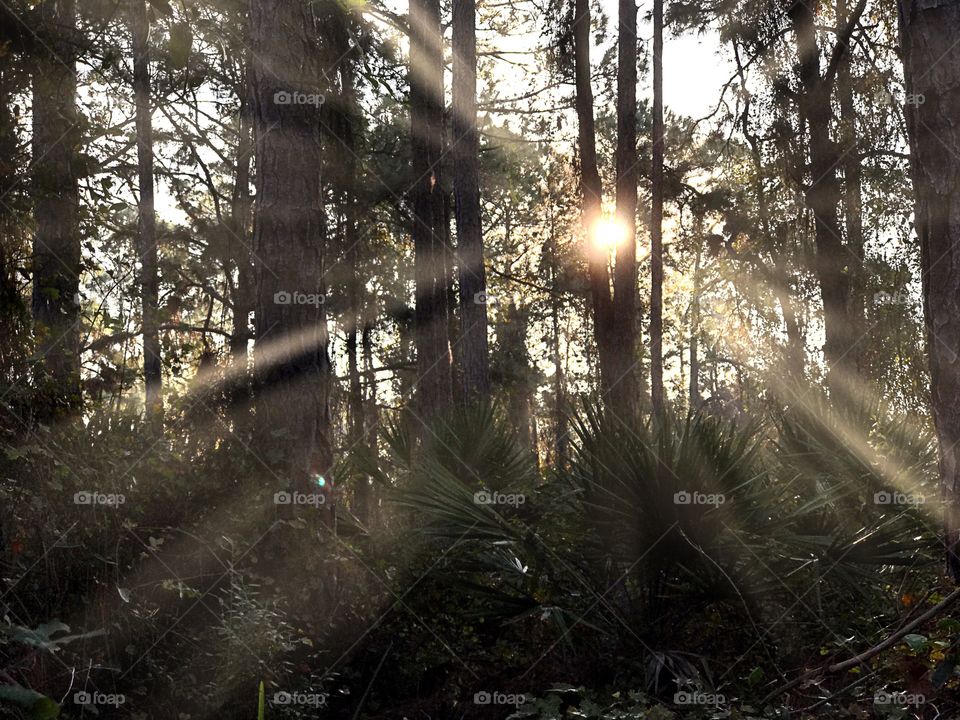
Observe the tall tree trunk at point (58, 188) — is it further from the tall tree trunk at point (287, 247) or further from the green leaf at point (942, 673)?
the green leaf at point (942, 673)

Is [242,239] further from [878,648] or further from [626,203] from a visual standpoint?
[878,648]

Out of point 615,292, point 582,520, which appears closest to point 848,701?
point 582,520

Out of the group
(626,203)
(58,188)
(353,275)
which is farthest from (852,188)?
(58,188)

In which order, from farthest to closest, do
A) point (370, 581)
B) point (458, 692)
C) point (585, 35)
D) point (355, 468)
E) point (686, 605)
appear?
point (585, 35) → point (355, 468) → point (370, 581) → point (458, 692) → point (686, 605)

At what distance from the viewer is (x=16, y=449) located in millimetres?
5711

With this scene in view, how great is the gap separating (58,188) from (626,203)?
9869 millimetres

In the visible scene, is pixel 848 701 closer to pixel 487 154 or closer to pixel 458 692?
pixel 458 692

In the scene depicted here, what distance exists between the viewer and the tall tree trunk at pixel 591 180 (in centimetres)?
1714

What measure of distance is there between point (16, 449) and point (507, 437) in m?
4.24

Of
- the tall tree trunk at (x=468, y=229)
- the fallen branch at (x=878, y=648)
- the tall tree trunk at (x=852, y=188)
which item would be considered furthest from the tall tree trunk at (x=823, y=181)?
the fallen branch at (x=878, y=648)

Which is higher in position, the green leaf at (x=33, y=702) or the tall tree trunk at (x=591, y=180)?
the tall tree trunk at (x=591, y=180)

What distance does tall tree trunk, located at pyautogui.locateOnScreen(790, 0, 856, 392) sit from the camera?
1864cm

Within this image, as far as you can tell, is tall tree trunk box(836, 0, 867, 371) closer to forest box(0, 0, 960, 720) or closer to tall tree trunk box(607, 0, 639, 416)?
tall tree trunk box(607, 0, 639, 416)

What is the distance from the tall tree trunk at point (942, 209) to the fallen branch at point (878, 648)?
2.97 feet
